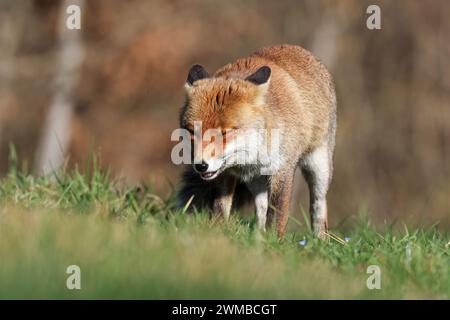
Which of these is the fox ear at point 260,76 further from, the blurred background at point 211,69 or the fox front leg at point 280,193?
the blurred background at point 211,69

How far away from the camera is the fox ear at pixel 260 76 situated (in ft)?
27.2

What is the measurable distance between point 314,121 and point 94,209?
9.37 ft

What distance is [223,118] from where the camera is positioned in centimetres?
792

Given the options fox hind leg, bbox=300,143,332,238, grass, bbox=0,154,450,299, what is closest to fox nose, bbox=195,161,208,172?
grass, bbox=0,154,450,299

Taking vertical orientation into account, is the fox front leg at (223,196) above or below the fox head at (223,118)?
below

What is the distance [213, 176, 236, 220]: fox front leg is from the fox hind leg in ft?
3.90

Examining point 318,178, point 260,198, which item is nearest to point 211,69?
point 318,178

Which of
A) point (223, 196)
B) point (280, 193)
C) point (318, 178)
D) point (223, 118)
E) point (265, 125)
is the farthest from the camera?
point (318, 178)

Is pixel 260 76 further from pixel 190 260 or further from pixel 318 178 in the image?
pixel 190 260

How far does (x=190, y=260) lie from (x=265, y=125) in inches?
107

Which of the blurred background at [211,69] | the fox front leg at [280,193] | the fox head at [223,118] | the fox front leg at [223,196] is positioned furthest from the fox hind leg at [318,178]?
the blurred background at [211,69]

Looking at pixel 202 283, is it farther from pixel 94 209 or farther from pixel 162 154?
pixel 162 154

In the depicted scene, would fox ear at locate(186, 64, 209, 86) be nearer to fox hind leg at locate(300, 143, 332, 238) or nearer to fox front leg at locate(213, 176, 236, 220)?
fox front leg at locate(213, 176, 236, 220)
